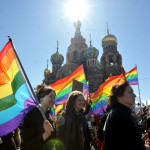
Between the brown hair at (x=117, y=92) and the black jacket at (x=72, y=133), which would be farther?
the black jacket at (x=72, y=133)

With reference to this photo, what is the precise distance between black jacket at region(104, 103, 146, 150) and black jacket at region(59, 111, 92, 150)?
877 millimetres

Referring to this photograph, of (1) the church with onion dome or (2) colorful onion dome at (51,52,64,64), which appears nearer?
(1) the church with onion dome

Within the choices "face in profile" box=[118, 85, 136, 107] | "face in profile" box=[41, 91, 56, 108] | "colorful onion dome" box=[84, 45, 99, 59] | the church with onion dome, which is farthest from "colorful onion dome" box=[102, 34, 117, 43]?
"face in profile" box=[118, 85, 136, 107]


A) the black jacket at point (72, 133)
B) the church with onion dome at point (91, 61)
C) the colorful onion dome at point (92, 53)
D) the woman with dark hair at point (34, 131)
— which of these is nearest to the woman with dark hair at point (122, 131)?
the woman with dark hair at point (34, 131)

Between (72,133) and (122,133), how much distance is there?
45.4 inches

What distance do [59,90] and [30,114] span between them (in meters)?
4.07

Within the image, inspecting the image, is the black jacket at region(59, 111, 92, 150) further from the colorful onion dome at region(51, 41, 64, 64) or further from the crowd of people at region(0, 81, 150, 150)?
the colorful onion dome at region(51, 41, 64, 64)

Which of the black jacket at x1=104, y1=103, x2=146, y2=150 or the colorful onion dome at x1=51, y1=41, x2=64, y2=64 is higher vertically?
the colorful onion dome at x1=51, y1=41, x2=64, y2=64

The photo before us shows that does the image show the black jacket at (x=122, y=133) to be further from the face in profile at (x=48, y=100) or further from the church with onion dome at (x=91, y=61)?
the church with onion dome at (x=91, y=61)

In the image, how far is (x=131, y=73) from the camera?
6699 mm

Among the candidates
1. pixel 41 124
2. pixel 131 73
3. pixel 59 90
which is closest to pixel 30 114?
pixel 41 124

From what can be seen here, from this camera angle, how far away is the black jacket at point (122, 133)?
1649 mm

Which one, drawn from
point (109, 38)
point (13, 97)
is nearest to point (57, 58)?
point (109, 38)

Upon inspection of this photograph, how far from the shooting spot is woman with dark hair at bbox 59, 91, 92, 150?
2569mm
